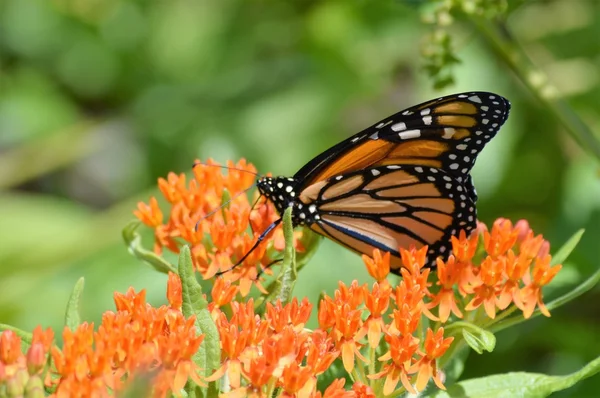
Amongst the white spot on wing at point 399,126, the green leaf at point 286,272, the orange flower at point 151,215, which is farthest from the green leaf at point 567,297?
the orange flower at point 151,215

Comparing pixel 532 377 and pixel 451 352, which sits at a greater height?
pixel 451 352

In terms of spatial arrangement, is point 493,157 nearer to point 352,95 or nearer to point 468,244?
point 352,95

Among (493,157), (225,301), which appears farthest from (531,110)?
(225,301)

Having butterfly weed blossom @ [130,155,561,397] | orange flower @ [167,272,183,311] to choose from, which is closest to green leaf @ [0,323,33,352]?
orange flower @ [167,272,183,311]

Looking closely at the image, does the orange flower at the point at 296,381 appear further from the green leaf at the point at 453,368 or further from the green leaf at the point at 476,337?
the green leaf at the point at 453,368

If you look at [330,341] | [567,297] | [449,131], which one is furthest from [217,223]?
[567,297]

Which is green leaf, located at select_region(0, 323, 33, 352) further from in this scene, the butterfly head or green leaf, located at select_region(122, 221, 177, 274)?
the butterfly head

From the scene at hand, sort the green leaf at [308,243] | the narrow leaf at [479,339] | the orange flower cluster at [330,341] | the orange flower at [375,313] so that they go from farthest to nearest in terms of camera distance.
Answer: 1. the green leaf at [308,243]
2. the orange flower at [375,313]
3. the narrow leaf at [479,339]
4. the orange flower cluster at [330,341]
